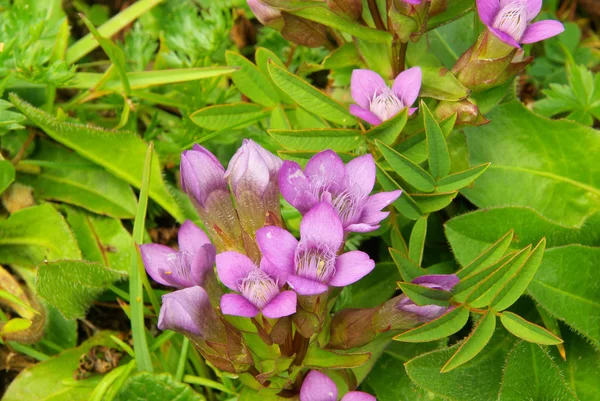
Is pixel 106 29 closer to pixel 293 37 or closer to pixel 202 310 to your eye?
pixel 293 37

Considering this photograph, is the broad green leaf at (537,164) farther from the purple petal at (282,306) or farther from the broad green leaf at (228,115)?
the purple petal at (282,306)

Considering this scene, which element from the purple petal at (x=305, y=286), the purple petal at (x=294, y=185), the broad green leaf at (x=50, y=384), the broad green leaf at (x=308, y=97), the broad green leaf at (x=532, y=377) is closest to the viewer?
the purple petal at (x=305, y=286)

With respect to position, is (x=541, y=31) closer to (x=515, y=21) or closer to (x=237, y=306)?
(x=515, y=21)

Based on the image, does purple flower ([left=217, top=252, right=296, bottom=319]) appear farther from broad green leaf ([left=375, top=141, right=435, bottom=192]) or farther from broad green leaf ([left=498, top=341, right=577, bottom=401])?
broad green leaf ([left=498, top=341, right=577, bottom=401])

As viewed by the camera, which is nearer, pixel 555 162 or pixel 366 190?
pixel 366 190

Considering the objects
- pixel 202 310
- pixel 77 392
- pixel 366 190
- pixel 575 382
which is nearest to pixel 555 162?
pixel 575 382

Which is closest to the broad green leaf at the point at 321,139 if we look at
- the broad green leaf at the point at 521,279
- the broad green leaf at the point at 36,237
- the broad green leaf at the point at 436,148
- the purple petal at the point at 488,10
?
the broad green leaf at the point at 436,148
